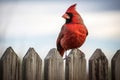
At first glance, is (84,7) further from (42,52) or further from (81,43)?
(42,52)

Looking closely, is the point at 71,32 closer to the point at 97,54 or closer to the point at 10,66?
the point at 97,54

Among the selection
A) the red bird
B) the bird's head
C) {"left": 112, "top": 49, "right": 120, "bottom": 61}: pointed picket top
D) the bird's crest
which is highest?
the bird's crest

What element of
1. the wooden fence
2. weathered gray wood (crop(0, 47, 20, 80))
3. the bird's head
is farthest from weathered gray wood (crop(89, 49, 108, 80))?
weathered gray wood (crop(0, 47, 20, 80))

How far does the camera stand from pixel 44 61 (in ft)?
8.57

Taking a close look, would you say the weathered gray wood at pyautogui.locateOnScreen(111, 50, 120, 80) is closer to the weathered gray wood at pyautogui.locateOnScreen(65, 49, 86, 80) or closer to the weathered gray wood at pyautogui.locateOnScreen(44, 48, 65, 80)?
the weathered gray wood at pyautogui.locateOnScreen(65, 49, 86, 80)

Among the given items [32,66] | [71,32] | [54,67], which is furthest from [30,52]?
[71,32]

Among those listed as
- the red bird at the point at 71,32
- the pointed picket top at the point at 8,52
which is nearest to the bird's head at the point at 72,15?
the red bird at the point at 71,32

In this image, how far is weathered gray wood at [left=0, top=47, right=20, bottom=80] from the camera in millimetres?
2553

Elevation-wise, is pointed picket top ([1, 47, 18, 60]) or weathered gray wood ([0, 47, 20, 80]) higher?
pointed picket top ([1, 47, 18, 60])

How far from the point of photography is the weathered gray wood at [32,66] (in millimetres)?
2564

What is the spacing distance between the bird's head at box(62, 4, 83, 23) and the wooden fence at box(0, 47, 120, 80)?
10.0 inches

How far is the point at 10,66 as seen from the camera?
2557 mm

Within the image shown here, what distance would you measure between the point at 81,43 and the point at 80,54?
0.11 metres

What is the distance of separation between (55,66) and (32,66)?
0.18m
